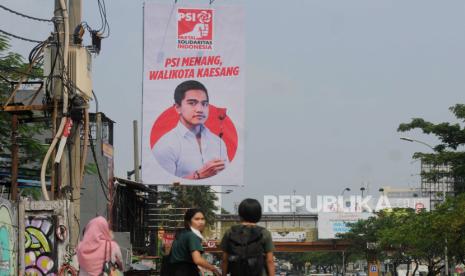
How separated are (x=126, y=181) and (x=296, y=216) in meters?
54.7

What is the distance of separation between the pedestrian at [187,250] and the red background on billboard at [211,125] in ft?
64.7

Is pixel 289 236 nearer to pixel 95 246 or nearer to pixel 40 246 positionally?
pixel 40 246

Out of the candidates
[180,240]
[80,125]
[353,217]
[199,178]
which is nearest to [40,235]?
[80,125]

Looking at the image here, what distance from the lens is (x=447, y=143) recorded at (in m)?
35.2

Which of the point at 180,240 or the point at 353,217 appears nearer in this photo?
the point at 180,240

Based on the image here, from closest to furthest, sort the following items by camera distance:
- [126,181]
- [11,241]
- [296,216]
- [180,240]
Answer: [180,240]
[11,241]
[126,181]
[296,216]

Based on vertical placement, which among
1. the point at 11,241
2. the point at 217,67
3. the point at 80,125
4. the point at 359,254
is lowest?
the point at 359,254

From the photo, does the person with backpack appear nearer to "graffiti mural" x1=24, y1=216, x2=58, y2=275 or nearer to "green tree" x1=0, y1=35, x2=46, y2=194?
"graffiti mural" x1=24, y1=216, x2=58, y2=275

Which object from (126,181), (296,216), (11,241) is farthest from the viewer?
(296,216)

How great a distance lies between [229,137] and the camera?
93.5ft

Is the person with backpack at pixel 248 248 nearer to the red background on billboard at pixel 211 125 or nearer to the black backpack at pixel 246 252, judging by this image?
the black backpack at pixel 246 252

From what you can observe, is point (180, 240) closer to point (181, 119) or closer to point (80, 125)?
point (80, 125)

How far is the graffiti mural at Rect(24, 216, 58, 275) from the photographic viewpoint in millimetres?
14484

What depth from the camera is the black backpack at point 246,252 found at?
25.4 ft
